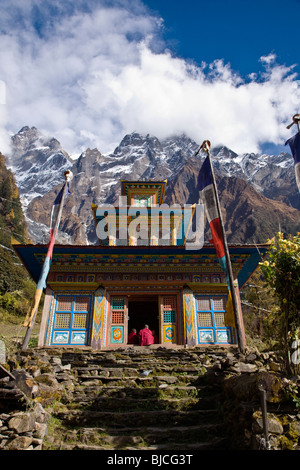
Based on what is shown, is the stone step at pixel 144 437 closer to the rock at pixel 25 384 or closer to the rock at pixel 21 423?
the rock at pixel 21 423

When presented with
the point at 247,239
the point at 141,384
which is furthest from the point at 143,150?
the point at 141,384

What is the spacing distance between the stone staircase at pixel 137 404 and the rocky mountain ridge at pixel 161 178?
84.3m

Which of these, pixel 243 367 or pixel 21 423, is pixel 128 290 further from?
pixel 21 423

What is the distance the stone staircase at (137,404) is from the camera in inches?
262

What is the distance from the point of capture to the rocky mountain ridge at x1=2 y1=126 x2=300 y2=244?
347ft

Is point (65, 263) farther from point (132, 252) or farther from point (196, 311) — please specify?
point (196, 311)

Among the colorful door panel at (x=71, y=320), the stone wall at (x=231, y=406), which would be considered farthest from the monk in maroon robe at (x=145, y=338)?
the stone wall at (x=231, y=406)

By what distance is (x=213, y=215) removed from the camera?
37.6ft

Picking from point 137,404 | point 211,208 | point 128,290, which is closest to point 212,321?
point 128,290

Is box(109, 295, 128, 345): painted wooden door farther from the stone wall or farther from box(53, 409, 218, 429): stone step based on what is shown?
box(53, 409, 218, 429): stone step

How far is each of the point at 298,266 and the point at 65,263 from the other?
10728 millimetres

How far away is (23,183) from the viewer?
555 ft
